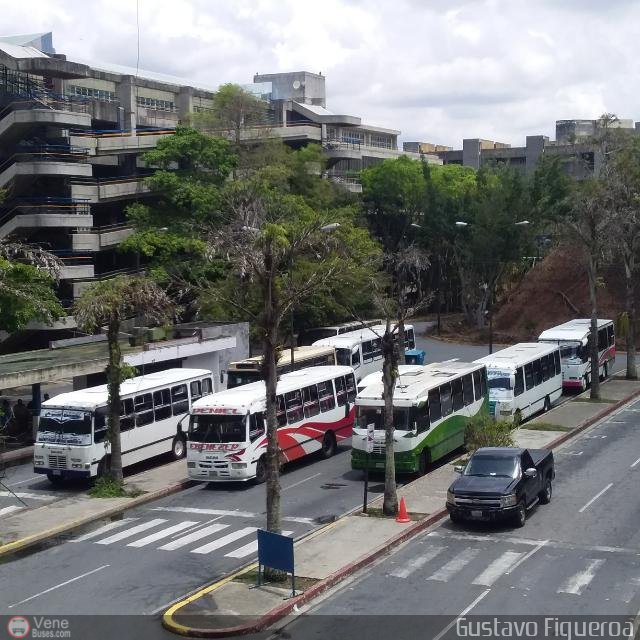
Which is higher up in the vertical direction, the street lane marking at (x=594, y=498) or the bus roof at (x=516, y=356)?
the bus roof at (x=516, y=356)

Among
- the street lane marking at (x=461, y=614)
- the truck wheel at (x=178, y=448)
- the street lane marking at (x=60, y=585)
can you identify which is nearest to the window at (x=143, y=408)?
the truck wheel at (x=178, y=448)

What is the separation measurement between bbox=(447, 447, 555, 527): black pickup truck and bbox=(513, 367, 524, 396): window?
1256 cm

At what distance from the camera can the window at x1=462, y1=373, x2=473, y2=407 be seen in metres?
33.3

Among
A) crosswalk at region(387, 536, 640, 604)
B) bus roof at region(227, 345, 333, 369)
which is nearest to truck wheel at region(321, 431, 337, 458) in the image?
bus roof at region(227, 345, 333, 369)

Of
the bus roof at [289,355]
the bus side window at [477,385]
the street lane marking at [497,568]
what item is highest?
the bus roof at [289,355]

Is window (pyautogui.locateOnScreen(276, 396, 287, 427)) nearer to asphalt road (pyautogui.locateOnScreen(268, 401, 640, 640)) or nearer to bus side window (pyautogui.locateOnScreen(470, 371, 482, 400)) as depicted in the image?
bus side window (pyautogui.locateOnScreen(470, 371, 482, 400))

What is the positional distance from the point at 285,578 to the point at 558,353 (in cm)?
→ 2656

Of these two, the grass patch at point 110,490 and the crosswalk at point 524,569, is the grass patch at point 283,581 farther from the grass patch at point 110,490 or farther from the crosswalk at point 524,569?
the grass patch at point 110,490

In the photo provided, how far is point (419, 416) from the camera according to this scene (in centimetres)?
2952

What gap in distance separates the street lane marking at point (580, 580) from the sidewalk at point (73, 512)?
500 inches

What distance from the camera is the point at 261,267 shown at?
20188mm

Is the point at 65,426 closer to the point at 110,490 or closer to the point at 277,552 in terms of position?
the point at 110,490

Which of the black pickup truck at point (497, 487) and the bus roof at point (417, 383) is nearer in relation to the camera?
the black pickup truck at point (497, 487)

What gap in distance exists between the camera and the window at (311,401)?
106 feet
